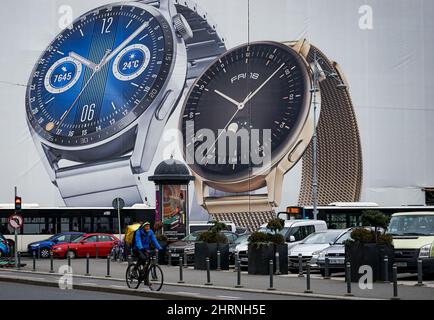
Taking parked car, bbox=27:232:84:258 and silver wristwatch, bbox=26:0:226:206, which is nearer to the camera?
parked car, bbox=27:232:84:258

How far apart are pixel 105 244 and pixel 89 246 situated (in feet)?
2.43

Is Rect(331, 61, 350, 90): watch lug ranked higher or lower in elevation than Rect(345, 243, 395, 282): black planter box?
higher

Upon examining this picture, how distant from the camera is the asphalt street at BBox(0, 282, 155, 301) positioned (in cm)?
1933

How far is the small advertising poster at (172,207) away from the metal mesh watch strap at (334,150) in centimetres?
1835

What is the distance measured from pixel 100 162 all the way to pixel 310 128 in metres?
11.9

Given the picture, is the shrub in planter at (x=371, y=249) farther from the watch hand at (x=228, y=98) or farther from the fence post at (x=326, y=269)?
the watch hand at (x=228, y=98)

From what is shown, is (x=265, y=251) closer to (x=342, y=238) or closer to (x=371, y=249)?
(x=342, y=238)

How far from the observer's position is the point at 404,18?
2339 inches

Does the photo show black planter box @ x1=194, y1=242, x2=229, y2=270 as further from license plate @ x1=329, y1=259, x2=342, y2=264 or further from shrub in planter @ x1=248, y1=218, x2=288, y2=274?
license plate @ x1=329, y1=259, x2=342, y2=264

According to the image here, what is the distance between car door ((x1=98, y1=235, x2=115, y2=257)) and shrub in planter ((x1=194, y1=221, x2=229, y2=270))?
1357cm

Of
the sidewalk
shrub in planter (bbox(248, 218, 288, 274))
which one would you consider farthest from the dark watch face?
shrub in planter (bbox(248, 218, 288, 274))
